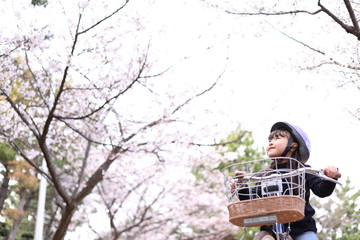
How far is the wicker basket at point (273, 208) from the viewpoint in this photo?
2.59 meters

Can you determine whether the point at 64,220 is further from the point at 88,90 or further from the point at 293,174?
the point at 293,174

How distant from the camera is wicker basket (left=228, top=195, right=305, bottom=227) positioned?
2.59m

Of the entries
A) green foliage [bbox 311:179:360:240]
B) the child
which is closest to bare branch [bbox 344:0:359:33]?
the child

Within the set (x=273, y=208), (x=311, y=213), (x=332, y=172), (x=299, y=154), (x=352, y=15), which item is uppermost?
(x=352, y=15)

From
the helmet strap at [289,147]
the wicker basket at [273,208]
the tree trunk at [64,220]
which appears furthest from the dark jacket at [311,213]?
the tree trunk at [64,220]

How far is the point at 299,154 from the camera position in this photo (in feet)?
10.2

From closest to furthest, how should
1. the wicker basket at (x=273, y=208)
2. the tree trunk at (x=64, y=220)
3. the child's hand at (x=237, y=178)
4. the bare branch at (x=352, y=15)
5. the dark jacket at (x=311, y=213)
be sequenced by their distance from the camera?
the wicker basket at (x=273, y=208) < the child's hand at (x=237, y=178) < the dark jacket at (x=311, y=213) < the bare branch at (x=352, y=15) < the tree trunk at (x=64, y=220)

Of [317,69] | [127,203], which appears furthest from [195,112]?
[127,203]

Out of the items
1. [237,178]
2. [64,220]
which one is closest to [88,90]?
[64,220]

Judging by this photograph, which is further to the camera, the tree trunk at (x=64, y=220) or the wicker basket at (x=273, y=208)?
the tree trunk at (x=64, y=220)

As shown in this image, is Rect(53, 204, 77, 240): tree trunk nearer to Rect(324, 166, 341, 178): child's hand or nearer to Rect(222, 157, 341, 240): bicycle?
Rect(222, 157, 341, 240): bicycle

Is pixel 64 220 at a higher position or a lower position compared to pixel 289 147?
higher

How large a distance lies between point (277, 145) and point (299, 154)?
154 millimetres

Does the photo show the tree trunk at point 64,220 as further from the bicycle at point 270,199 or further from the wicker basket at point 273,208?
the wicker basket at point 273,208
